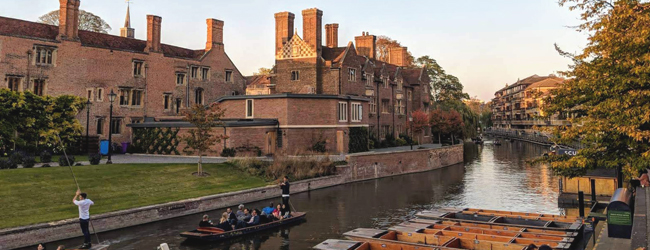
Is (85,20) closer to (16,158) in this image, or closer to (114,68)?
(114,68)

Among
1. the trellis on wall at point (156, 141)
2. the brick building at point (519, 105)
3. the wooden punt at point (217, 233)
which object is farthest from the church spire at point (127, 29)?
the brick building at point (519, 105)

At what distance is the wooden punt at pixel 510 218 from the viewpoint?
19.0 metres

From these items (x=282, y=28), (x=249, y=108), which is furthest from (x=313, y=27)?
(x=249, y=108)

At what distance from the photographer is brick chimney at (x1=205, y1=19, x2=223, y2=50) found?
54.2 metres

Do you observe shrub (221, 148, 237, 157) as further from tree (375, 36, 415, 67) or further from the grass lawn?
tree (375, 36, 415, 67)

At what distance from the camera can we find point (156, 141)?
4178cm

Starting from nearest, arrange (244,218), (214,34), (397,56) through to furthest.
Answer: (244,218), (214,34), (397,56)

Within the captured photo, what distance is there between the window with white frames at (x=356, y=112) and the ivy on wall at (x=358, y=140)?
3.28ft

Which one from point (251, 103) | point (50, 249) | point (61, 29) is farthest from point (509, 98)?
point (50, 249)

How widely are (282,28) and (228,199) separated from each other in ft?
100

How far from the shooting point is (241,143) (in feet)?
128

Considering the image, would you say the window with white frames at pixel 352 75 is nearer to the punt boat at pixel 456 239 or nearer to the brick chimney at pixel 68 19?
the brick chimney at pixel 68 19

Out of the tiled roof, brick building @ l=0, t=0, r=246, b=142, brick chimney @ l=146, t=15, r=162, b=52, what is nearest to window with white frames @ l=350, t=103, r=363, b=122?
brick building @ l=0, t=0, r=246, b=142

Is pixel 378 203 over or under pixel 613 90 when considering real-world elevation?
under
